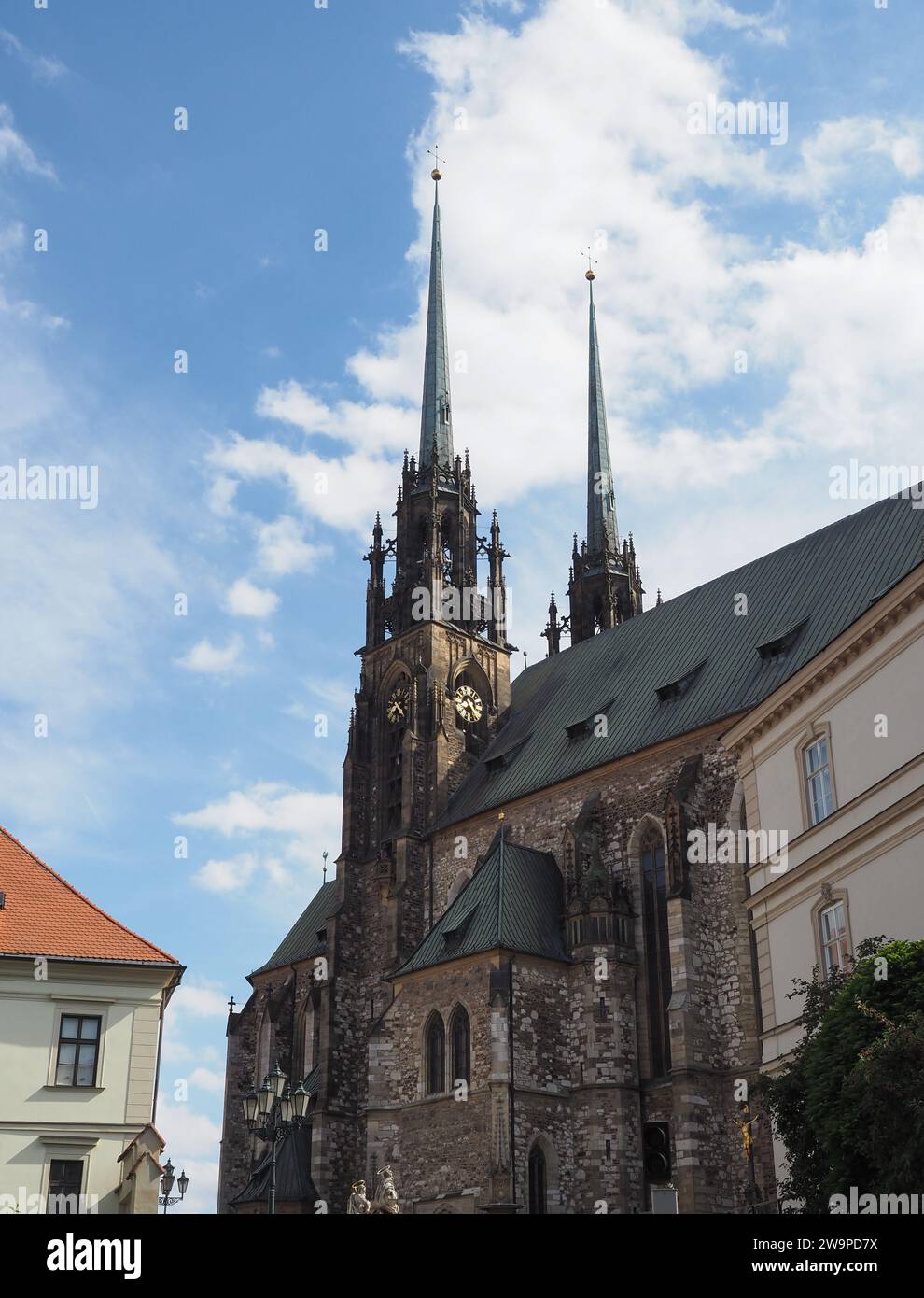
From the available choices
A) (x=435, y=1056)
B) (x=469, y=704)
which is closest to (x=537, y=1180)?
(x=435, y=1056)

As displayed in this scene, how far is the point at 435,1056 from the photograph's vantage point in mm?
29938

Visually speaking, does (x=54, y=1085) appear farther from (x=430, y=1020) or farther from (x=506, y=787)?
(x=506, y=787)

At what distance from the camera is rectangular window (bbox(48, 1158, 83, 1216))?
70.3 ft

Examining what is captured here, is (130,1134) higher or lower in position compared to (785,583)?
lower

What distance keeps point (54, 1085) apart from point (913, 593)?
16.1 metres

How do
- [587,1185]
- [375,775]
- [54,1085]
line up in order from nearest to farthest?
1. [54,1085]
2. [587,1185]
3. [375,775]

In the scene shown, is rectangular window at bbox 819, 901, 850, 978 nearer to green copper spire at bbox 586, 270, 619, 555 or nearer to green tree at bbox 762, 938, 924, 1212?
green tree at bbox 762, 938, 924, 1212

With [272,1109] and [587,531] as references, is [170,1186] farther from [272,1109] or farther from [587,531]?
[587,531]

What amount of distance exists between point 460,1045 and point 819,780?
1275cm

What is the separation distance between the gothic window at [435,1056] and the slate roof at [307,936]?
45.6 ft

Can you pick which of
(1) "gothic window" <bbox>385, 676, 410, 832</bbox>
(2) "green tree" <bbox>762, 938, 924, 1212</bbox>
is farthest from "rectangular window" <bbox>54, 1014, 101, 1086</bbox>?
(1) "gothic window" <bbox>385, 676, 410, 832</bbox>

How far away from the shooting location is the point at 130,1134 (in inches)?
891

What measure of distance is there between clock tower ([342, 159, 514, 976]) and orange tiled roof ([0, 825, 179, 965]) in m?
12.6
